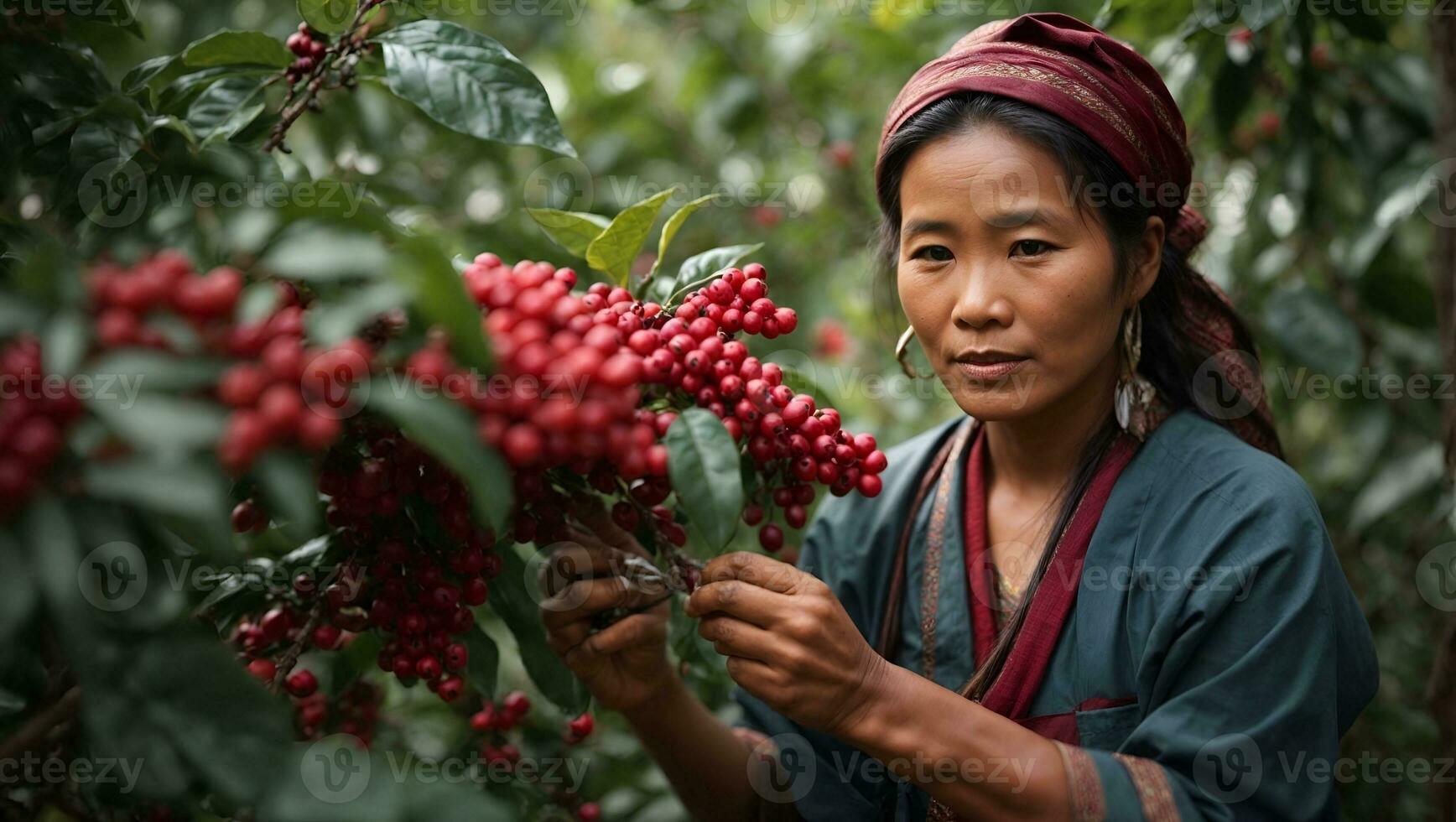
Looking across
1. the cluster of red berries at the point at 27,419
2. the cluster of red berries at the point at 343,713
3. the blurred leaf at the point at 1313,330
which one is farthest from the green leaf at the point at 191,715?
the blurred leaf at the point at 1313,330

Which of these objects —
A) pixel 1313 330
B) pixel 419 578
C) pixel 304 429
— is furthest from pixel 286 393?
pixel 1313 330

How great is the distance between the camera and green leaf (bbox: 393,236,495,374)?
64 centimetres

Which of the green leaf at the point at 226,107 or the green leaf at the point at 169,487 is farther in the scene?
the green leaf at the point at 226,107

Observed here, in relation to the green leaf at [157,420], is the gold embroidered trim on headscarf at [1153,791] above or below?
below

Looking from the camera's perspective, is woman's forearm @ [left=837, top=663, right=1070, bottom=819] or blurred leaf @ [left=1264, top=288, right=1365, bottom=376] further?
blurred leaf @ [left=1264, top=288, right=1365, bottom=376]

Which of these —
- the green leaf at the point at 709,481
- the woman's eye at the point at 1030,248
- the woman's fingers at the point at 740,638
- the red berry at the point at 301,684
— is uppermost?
the woman's eye at the point at 1030,248

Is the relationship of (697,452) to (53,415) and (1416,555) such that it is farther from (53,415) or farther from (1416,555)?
(1416,555)

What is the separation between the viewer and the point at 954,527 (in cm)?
140

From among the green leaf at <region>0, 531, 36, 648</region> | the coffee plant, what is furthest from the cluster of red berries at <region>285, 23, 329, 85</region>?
the green leaf at <region>0, 531, 36, 648</region>

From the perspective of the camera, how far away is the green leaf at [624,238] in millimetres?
1073

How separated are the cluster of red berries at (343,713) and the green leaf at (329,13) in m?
0.84

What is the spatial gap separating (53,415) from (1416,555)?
2517 millimetres

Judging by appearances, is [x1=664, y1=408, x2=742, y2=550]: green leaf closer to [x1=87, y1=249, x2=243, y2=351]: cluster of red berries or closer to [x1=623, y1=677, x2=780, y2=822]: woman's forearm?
[x1=87, y1=249, x2=243, y2=351]: cluster of red berries

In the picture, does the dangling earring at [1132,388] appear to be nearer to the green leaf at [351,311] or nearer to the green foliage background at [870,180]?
the green foliage background at [870,180]
